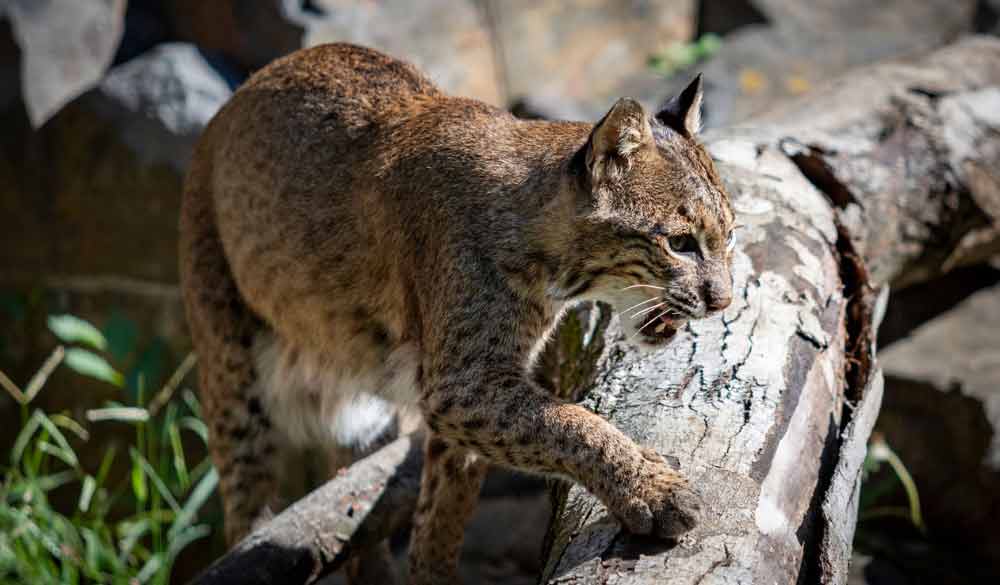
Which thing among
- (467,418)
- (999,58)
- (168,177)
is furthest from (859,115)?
(168,177)

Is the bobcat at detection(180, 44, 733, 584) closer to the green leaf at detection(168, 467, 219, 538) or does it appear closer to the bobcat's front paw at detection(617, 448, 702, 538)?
the bobcat's front paw at detection(617, 448, 702, 538)

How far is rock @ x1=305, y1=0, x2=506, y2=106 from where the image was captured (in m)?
7.50

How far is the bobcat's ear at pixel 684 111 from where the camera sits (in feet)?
13.8

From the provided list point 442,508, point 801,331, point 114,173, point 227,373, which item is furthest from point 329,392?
point 114,173

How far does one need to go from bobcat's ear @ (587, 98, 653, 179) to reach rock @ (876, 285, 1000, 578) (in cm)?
333

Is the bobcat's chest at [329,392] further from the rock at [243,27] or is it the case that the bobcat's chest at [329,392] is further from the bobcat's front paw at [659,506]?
the rock at [243,27]

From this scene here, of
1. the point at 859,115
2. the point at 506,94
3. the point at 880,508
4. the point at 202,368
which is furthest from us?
the point at 506,94

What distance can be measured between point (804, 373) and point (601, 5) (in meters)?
5.75

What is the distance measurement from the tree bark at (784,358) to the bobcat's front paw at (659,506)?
1.9 inches

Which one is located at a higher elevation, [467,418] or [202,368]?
[467,418]

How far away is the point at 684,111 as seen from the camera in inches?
165

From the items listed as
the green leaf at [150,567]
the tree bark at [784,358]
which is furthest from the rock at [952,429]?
the green leaf at [150,567]

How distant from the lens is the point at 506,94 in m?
8.42

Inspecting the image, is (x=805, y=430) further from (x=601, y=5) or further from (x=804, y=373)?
(x=601, y=5)
